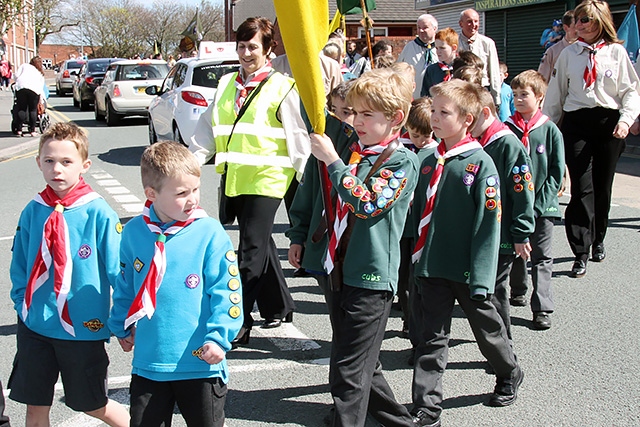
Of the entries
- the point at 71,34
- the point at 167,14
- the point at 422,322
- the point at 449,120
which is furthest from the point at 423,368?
the point at 71,34

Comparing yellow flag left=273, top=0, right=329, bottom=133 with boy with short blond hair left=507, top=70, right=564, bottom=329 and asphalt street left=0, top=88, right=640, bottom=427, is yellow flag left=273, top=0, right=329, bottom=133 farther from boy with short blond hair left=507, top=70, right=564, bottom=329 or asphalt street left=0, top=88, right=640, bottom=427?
boy with short blond hair left=507, top=70, right=564, bottom=329

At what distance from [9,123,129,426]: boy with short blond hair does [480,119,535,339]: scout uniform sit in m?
2.21

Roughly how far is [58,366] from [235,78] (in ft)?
7.87

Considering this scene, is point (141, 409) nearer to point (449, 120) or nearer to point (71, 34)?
point (449, 120)

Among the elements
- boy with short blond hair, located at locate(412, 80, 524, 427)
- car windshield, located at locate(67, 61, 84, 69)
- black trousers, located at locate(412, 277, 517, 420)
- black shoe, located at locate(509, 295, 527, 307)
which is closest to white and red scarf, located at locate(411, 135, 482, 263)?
boy with short blond hair, located at locate(412, 80, 524, 427)

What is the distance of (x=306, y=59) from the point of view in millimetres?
3162

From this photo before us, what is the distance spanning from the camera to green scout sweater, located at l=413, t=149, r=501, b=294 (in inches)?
155

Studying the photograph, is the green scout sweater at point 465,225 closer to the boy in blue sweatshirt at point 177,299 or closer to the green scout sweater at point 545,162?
the boy in blue sweatshirt at point 177,299

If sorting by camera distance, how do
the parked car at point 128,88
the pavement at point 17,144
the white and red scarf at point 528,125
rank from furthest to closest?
the parked car at point 128,88, the pavement at point 17,144, the white and red scarf at point 528,125

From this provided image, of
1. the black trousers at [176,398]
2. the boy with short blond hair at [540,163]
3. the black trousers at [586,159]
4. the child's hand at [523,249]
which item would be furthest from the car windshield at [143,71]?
the black trousers at [176,398]

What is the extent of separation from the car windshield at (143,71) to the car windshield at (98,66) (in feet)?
22.5

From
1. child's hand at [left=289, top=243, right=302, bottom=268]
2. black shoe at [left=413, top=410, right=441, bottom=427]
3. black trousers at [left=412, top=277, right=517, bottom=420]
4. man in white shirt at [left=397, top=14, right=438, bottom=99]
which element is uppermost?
man in white shirt at [left=397, top=14, right=438, bottom=99]

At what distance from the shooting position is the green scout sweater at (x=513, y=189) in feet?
14.7

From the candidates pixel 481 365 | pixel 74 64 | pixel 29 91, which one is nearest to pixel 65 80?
pixel 74 64
